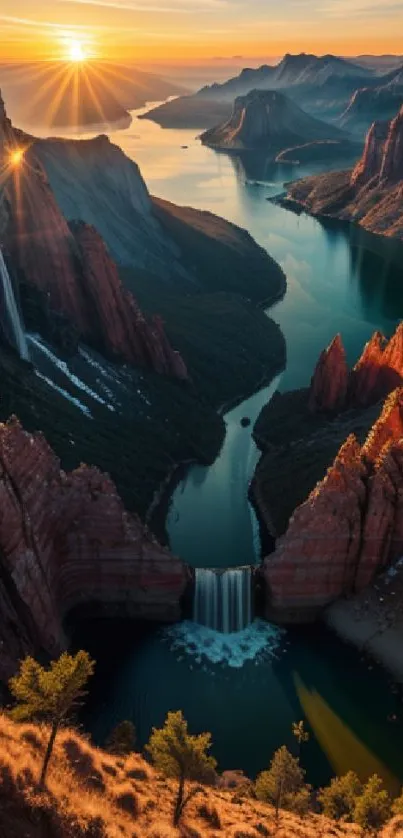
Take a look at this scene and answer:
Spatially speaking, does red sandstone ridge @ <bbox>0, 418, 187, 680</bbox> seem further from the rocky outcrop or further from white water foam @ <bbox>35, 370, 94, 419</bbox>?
the rocky outcrop

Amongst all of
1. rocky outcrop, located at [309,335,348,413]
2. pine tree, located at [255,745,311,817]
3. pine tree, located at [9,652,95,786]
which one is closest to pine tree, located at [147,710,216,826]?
pine tree, located at [255,745,311,817]

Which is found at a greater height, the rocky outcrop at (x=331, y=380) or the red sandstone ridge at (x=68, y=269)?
the red sandstone ridge at (x=68, y=269)

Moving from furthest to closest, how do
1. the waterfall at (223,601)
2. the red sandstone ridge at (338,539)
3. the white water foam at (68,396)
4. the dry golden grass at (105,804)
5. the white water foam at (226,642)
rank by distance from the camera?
the white water foam at (68,396) → the waterfall at (223,601) → the red sandstone ridge at (338,539) → the white water foam at (226,642) → the dry golden grass at (105,804)

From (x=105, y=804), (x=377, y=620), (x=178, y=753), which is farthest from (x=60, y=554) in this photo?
(x=105, y=804)

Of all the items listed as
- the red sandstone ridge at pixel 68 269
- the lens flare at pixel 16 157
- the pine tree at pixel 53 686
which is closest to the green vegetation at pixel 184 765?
the pine tree at pixel 53 686

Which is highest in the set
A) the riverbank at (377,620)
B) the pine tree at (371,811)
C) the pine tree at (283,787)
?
the pine tree at (283,787)

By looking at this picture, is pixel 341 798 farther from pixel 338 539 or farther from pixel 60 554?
pixel 60 554

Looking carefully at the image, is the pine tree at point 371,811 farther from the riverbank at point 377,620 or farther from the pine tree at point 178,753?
the riverbank at point 377,620
